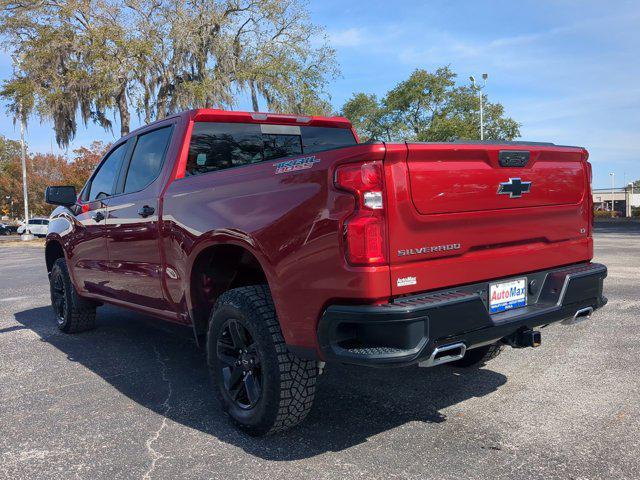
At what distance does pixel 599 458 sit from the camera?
2.90 metres

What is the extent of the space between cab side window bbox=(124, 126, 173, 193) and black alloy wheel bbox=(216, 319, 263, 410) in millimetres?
1560

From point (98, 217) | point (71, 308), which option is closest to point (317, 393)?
point (98, 217)

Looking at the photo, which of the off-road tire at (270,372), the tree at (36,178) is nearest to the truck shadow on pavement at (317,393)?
the off-road tire at (270,372)

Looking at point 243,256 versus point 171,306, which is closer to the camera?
point 243,256

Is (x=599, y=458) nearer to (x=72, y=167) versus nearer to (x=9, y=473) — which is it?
(x=9, y=473)

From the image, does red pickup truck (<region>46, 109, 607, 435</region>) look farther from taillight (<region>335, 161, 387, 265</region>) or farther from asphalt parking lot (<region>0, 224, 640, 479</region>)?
asphalt parking lot (<region>0, 224, 640, 479</region>)

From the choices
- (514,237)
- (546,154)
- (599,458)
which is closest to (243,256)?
(514,237)

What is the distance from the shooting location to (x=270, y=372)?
3.09m

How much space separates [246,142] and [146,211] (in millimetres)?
976

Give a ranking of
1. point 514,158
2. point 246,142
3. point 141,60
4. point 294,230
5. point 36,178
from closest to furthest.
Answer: point 294,230 < point 514,158 < point 246,142 < point 141,60 < point 36,178

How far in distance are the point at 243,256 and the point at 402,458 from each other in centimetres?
156

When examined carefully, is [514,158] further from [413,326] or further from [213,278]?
[213,278]

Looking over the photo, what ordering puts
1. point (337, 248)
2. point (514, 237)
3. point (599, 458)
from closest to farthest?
point (337, 248), point (599, 458), point (514, 237)

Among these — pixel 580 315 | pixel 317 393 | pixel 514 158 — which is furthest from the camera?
pixel 317 393
